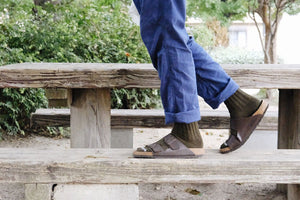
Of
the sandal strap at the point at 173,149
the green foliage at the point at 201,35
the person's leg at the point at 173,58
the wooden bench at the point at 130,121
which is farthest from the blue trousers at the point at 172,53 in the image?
the green foliage at the point at 201,35

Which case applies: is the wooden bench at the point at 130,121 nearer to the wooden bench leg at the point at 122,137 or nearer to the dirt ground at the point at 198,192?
the wooden bench leg at the point at 122,137

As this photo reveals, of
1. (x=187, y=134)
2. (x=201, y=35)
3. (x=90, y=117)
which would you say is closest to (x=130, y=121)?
(x=90, y=117)

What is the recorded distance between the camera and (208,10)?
13195mm

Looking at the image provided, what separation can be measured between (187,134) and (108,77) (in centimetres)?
62

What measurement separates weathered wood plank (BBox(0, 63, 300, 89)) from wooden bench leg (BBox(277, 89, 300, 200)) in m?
0.54

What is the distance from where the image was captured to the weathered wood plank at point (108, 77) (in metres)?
2.19

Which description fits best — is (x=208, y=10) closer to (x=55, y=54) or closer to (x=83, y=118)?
(x=55, y=54)

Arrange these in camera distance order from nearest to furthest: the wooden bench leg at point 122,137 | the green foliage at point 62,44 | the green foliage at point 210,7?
the wooden bench leg at point 122,137
the green foliage at point 62,44
the green foliage at point 210,7

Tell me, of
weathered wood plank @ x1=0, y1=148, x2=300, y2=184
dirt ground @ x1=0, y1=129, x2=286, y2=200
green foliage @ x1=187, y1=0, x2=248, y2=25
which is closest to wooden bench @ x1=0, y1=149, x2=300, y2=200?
weathered wood plank @ x1=0, y1=148, x2=300, y2=184

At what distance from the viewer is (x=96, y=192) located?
1.74 metres

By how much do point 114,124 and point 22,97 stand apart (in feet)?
5.02

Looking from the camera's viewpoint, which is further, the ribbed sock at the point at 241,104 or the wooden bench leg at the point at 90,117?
the wooden bench leg at the point at 90,117

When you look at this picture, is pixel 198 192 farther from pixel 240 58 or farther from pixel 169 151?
pixel 240 58

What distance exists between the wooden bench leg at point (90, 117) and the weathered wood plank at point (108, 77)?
1.02 feet
